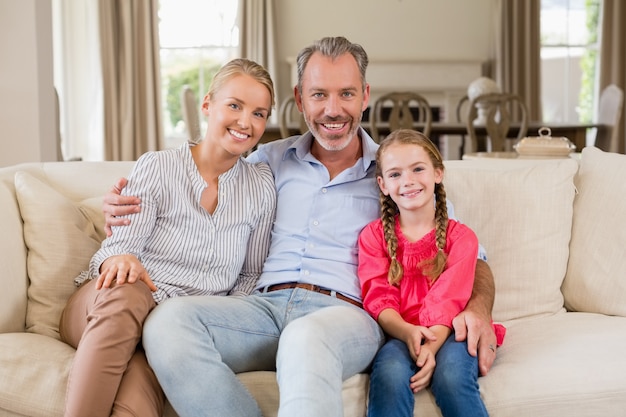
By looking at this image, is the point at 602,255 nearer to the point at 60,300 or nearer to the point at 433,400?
the point at 433,400

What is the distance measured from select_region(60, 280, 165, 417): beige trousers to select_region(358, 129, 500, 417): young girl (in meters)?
0.50

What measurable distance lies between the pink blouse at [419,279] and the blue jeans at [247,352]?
0.09 meters

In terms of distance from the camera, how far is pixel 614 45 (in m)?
7.61

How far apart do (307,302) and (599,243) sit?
86 centimetres

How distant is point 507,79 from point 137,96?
3.30 metres

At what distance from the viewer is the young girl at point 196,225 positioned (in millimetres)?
1902

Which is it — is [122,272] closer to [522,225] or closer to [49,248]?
[49,248]

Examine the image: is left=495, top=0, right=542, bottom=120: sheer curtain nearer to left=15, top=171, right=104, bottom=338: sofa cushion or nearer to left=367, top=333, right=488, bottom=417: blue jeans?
left=15, top=171, right=104, bottom=338: sofa cushion

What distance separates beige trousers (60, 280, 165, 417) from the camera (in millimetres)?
1694

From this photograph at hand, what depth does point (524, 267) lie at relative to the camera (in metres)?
2.30

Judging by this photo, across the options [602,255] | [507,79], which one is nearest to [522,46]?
[507,79]

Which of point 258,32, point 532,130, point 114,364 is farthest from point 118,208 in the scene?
point 258,32

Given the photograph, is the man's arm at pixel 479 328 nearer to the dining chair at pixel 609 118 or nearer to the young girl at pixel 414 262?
the young girl at pixel 414 262

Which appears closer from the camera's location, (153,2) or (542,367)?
(542,367)
